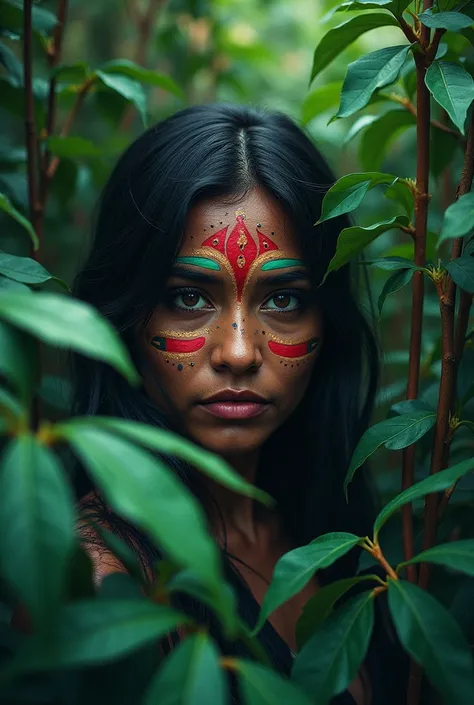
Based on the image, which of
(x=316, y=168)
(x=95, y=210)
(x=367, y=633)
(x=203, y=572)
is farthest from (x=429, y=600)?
(x=95, y=210)

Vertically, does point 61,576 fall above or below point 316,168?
below

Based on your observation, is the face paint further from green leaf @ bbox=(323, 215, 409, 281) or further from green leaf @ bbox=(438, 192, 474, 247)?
green leaf @ bbox=(438, 192, 474, 247)

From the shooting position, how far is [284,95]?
13.4 feet

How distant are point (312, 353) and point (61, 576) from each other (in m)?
0.86

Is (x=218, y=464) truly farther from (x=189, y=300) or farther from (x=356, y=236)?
(x=189, y=300)

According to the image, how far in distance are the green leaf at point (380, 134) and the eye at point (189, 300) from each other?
1.45 feet

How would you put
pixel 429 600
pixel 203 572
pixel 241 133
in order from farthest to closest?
pixel 241 133, pixel 429 600, pixel 203 572

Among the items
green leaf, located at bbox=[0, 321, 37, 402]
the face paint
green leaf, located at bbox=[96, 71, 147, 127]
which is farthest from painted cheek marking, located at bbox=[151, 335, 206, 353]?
green leaf, located at bbox=[0, 321, 37, 402]

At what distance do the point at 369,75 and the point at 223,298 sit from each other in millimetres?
406

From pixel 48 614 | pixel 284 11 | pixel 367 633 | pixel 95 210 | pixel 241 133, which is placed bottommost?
pixel 367 633

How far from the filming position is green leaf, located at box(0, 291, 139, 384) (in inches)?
19.7

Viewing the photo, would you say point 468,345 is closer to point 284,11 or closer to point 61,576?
point 61,576

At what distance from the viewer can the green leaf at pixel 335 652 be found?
714mm

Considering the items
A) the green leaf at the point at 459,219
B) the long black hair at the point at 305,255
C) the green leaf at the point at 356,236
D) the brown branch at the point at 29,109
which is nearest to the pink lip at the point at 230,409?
the long black hair at the point at 305,255
